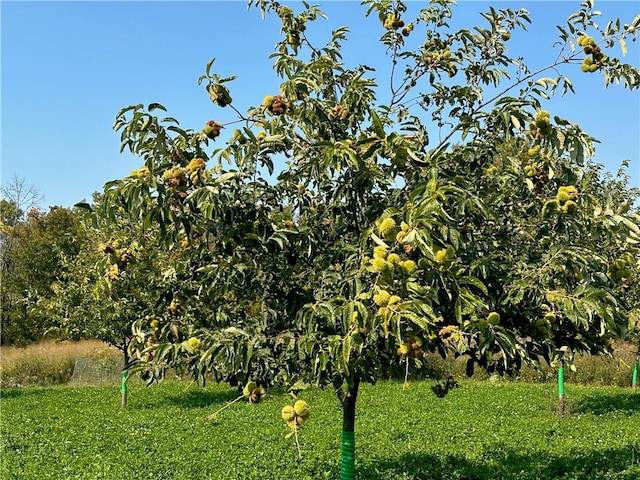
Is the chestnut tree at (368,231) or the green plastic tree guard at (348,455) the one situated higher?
the chestnut tree at (368,231)

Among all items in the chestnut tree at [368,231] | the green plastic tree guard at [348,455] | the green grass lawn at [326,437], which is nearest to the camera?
the chestnut tree at [368,231]

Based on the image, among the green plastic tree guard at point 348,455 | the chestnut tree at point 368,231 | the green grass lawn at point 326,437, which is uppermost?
the chestnut tree at point 368,231

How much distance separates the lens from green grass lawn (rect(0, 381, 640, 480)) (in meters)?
5.43

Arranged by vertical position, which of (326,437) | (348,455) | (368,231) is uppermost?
(368,231)

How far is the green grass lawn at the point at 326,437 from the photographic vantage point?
543 centimetres

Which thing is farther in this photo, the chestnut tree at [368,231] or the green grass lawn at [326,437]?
the green grass lawn at [326,437]

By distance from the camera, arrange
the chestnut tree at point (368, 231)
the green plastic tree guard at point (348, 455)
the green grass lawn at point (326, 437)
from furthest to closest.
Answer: the green grass lawn at point (326, 437) → the green plastic tree guard at point (348, 455) → the chestnut tree at point (368, 231)

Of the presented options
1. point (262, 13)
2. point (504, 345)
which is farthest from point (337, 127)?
point (504, 345)

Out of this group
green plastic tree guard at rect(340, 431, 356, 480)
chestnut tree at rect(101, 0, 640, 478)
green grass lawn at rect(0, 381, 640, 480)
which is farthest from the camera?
green grass lawn at rect(0, 381, 640, 480)

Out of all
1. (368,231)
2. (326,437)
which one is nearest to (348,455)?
(368,231)

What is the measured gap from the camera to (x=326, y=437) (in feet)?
22.3

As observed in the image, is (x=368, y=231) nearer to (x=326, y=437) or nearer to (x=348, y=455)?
(x=348, y=455)

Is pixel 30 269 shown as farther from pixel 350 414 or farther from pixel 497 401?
pixel 350 414

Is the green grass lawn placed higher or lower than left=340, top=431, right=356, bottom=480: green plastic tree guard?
lower
